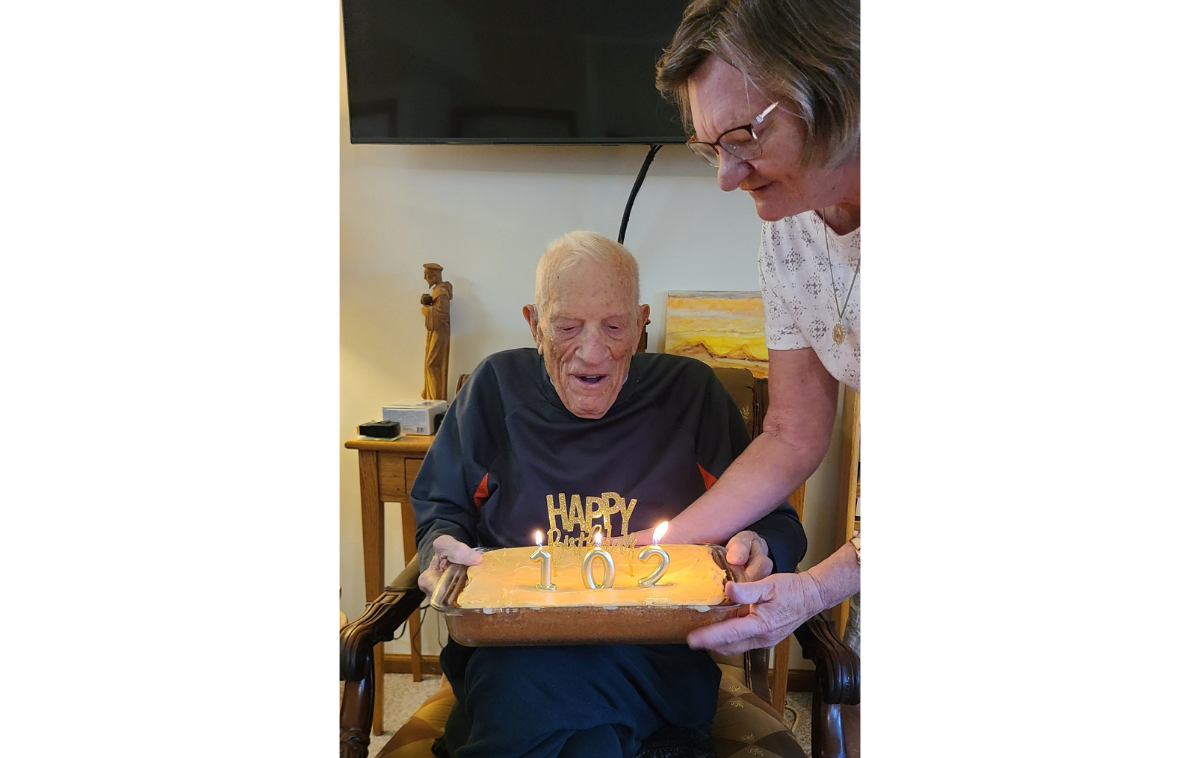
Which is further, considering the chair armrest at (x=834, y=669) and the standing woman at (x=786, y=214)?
the chair armrest at (x=834, y=669)

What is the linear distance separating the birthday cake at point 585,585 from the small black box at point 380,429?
8.1 inches

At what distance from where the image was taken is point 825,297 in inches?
35.5

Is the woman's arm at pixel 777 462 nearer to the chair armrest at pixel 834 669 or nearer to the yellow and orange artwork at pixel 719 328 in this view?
the yellow and orange artwork at pixel 719 328

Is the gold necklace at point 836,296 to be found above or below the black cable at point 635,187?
below

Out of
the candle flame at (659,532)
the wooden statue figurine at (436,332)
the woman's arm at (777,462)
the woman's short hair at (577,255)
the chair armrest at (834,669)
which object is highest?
the woman's short hair at (577,255)

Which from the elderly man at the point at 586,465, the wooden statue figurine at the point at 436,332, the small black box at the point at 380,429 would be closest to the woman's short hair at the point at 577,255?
the elderly man at the point at 586,465

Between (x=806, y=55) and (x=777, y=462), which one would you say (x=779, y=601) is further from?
(x=806, y=55)

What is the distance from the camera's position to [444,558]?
914 millimetres

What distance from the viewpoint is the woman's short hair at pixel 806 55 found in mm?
742

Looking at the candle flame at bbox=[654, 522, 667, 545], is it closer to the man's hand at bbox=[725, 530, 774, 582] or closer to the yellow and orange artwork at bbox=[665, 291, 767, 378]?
the man's hand at bbox=[725, 530, 774, 582]

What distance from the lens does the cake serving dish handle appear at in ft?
2.53

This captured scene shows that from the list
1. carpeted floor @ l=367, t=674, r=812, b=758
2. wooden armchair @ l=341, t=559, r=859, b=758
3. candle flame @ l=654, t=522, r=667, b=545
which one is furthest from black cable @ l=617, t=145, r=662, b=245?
carpeted floor @ l=367, t=674, r=812, b=758
